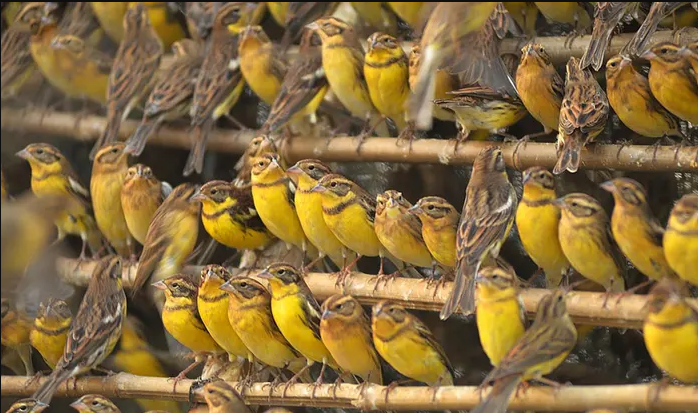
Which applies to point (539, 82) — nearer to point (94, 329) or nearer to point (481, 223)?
point (481, 223)

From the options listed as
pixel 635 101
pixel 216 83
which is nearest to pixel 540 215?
pixel 635 101

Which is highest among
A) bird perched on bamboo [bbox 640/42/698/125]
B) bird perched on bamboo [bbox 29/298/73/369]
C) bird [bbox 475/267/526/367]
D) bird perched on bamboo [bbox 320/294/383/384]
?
bird perched on bamboo [bbox 640/42/698/125]

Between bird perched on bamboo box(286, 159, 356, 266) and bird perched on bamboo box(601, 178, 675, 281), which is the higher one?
bird perched on bamboo box(601, 178, 675, 281)

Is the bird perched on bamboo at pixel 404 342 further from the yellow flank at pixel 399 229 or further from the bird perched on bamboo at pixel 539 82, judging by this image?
the bird perched on bamboo at pixel 539 82

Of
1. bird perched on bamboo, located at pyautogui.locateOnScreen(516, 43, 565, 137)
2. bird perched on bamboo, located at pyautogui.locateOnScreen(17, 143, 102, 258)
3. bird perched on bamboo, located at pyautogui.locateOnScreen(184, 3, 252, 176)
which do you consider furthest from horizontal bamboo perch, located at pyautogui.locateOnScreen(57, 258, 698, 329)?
bird perched on bamboo, located at pyautogui.locateOnScreen(516, 43, 565, 137)

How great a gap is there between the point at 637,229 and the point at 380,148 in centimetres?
181

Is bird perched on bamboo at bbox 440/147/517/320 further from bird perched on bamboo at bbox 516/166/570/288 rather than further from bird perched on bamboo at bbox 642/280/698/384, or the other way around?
A: bird perched on bamboo at bbox 642/280/698/384

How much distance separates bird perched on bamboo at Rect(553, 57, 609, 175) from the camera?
532 centimetres

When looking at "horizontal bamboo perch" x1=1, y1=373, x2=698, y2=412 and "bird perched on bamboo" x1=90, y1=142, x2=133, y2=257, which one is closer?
"horizontal bamboo perch" x1=1, y1=373, x2=698, y2=412

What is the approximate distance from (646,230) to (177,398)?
2.48m

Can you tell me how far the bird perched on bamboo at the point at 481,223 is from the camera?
523cm

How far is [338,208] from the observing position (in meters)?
5.87

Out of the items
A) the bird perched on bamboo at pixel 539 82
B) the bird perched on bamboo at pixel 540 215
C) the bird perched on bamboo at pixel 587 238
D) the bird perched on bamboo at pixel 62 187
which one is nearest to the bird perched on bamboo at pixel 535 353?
the bird perched on bamboo at pixel 587 238

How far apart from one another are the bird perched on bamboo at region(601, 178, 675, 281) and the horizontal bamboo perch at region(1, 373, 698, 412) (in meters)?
0.56
